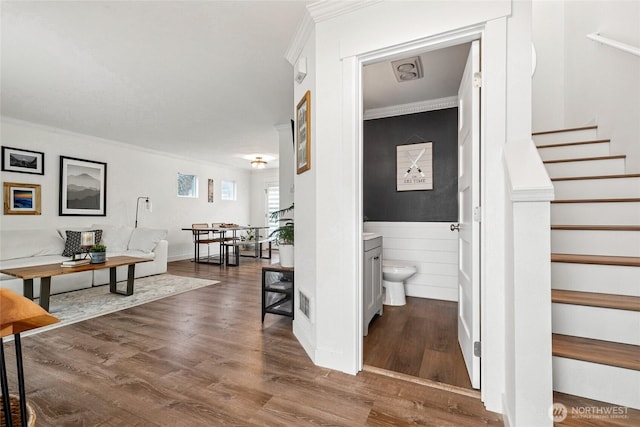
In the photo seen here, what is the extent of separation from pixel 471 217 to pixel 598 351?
31.9 inches

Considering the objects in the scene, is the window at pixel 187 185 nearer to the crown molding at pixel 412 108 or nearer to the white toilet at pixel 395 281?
the crown molding at pixel 412 108

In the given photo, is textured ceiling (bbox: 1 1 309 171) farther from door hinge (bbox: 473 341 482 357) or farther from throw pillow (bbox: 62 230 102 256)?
door hinge (bbox: 473 341 482 357)

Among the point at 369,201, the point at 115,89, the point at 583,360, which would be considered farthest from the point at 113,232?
the point at 583,360

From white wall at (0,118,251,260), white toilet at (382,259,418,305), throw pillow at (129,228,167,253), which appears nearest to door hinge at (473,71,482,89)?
white toilet at (382,259,418,305)

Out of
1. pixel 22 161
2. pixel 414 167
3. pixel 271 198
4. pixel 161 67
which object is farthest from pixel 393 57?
pixel 271 198

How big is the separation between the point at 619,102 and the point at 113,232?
21.5 feet

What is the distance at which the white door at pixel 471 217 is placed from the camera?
165 centimetres

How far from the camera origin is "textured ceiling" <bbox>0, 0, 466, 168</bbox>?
2.07m

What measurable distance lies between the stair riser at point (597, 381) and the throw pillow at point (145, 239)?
5.40 m

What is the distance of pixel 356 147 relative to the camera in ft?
6.17

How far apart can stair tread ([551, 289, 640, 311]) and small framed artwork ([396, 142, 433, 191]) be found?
2.18m

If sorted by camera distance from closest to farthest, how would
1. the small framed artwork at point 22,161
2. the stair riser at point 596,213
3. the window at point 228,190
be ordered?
Answer: 1. the stair riser at point 596,213
2. the small framed artwork at point 22,161
3. the window at point 228,190

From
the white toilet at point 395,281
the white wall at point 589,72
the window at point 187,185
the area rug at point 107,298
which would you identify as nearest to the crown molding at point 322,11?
the white wall at point 589,72

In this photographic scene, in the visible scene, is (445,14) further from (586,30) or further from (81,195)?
(81,195)
